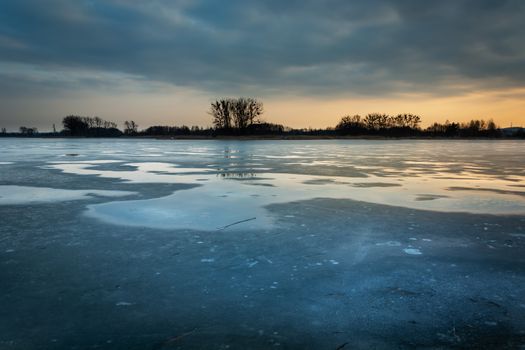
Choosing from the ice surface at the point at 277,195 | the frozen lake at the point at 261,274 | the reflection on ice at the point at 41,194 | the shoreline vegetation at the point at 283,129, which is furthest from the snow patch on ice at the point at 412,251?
the shoreline vegetation at the point at 283,129

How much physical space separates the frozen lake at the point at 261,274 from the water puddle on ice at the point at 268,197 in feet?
0.24

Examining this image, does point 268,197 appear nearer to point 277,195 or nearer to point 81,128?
point 277,195

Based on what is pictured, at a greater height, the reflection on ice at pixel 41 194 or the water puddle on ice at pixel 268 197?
the reflection on ice at pixel 41 194

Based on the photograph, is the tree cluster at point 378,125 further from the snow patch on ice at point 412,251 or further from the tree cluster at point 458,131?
the snow patch on ice at point 412,251

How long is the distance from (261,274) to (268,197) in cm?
404

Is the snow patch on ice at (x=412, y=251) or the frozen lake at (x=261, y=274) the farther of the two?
the snow patch on ice at (x=412, y=251)

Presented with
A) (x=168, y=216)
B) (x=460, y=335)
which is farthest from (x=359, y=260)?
(x=168, y=216)

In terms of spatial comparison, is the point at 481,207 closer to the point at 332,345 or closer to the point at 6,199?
the point at 332,345

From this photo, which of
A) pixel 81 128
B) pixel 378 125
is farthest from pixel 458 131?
pixel 81 128

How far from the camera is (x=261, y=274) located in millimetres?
3391

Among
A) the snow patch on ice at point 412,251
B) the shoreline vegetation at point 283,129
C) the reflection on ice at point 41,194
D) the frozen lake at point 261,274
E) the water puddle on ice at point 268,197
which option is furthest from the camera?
the shoreline vegetation at point 283,129

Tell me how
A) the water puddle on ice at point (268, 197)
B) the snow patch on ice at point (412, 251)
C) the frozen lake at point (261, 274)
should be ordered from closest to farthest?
1. the frozen lake at point (261, 274)
2. the snow patch on ice at point (412, 251)
3. the water puddle on ice at point (268, 197)

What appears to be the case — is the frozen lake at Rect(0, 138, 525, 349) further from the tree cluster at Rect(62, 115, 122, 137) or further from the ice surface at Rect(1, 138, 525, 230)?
the tree cluster at Rect(62, 115, 122, 137)

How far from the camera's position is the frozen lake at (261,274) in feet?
7.91
